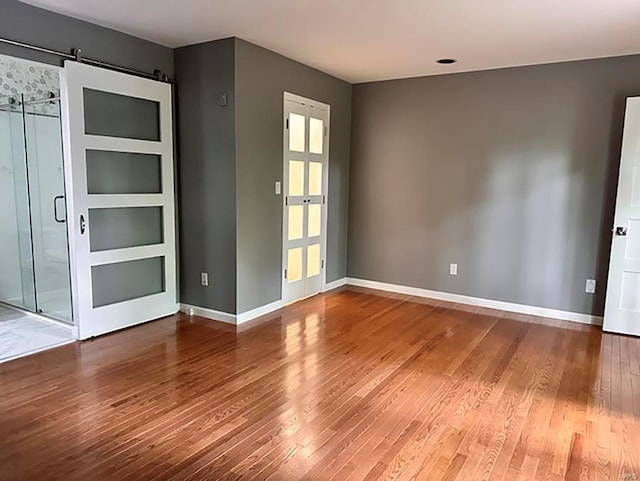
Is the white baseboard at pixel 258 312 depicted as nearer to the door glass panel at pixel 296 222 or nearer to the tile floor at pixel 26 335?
the door glass panel at pixel 296 222

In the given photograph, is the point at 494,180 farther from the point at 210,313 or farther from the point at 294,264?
the point at 210,313

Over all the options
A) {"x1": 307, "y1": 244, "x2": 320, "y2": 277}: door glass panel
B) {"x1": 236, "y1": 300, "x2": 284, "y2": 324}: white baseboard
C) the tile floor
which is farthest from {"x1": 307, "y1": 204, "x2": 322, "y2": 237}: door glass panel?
the tile floor

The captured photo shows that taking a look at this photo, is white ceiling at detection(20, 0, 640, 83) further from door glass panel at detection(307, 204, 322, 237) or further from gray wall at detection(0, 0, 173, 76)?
door glass panel at detection(307, 204, 322, 237)

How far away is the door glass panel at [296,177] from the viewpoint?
4.55 meters

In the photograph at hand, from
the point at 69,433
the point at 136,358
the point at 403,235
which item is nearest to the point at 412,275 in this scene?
the point at 403,235

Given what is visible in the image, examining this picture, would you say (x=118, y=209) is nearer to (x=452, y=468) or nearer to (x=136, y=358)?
(x=136, y=358)

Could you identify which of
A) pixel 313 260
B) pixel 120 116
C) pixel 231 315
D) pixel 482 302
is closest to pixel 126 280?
pixel 231 315

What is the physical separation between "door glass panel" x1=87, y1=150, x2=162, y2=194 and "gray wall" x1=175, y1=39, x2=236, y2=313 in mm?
261

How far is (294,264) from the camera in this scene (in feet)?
15.6

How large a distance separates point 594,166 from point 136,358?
4.15 meters

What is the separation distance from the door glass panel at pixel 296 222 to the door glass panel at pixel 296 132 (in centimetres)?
59

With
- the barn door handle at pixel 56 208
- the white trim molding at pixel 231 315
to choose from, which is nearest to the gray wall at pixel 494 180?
the white trim molding at pixel 231 315

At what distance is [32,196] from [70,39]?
162cm

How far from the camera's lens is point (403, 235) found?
17.1ft
